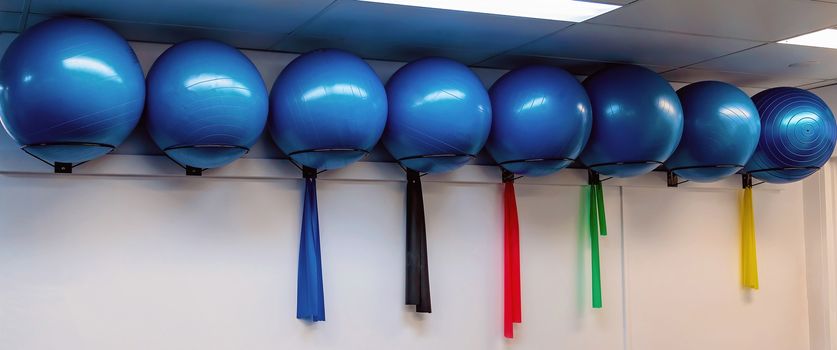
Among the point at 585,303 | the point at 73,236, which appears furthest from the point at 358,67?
the point at 585,303

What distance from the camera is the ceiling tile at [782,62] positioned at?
3531 mm

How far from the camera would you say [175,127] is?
2.82 meters

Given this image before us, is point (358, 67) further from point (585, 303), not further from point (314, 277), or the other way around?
point (585, 303)

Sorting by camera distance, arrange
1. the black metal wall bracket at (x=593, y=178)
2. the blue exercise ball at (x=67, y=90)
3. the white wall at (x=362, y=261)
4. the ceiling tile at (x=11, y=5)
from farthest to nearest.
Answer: the black metal wall bracket at (x=593, y=178) → the white wall at (x=362, y=261) → the ceiling tile at (x=11, y=5) → the blue exercise ball at (x=67, y=90)

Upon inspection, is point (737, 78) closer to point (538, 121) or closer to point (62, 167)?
point (538, 121)

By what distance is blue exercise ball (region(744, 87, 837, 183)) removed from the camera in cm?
375

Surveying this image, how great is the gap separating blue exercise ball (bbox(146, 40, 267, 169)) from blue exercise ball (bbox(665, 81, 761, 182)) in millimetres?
1819

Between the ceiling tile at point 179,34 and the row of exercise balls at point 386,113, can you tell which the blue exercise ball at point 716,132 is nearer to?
the row of exercise balls at point 386,113

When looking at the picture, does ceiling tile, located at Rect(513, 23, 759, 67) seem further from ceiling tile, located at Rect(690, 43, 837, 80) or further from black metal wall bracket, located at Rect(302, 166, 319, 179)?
black metal wall bracket, located at Rect(302, 166, 319, 179)

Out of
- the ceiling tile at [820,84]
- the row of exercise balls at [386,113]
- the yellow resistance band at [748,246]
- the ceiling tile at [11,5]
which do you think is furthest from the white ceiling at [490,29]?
the yellow resistance band at [748,246]

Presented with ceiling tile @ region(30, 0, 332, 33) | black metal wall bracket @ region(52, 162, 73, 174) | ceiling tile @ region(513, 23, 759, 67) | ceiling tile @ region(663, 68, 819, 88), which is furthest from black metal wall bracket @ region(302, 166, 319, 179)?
ceiling tile @ region(663, 68, 819, 88)

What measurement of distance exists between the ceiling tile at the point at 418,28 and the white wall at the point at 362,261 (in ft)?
1.14

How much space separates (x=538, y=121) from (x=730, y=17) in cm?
77

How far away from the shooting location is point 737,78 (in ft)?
13.6
